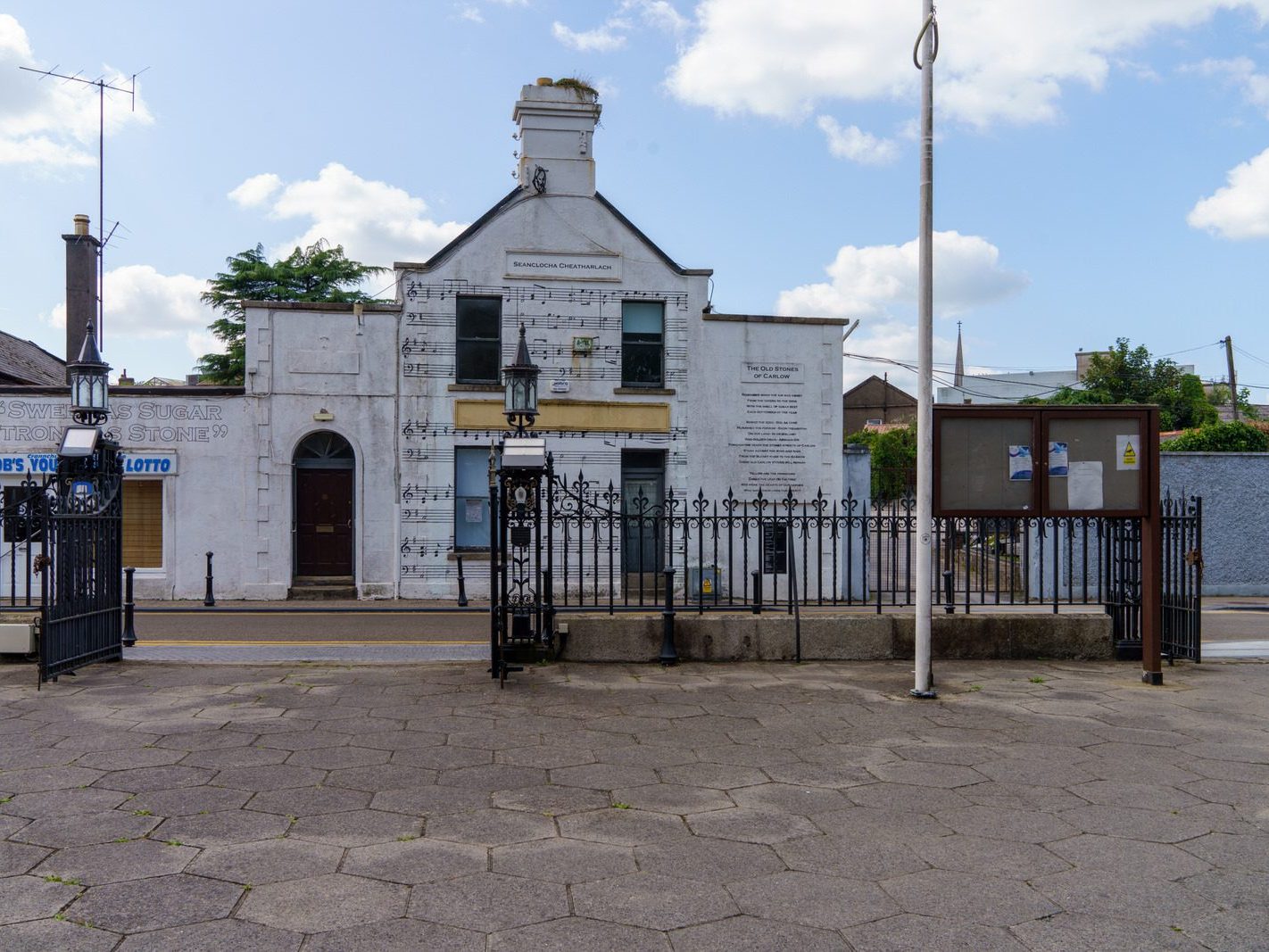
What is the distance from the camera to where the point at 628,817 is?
18.3ft

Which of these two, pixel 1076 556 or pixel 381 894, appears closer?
pixel 381 894

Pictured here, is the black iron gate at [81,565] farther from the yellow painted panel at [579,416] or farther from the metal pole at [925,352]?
the yellow painted panel at [579,416]

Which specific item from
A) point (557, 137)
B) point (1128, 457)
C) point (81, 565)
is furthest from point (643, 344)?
point (81, 565)

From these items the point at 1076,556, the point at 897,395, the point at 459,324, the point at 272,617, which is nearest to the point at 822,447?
the point at 1076,556

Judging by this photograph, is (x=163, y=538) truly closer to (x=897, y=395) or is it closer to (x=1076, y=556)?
(x=1076, y=556)

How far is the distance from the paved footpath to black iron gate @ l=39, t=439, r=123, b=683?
62 cm

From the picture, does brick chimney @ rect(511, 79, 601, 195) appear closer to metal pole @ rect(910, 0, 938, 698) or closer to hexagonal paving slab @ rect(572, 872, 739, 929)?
metal pole @ rect(910, 0, 938, 698)

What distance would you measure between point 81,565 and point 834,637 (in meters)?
7.29

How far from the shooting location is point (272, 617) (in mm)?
17812

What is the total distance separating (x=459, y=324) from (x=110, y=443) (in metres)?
11.6

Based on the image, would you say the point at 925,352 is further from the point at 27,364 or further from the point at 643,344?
the point at 27,364

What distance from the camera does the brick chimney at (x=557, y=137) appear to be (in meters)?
21.6

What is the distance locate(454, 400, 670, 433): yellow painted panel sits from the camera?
2153 cm

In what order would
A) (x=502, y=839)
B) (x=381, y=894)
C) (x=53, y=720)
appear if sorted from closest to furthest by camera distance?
(x=381, y=894) < (x=502, y=839) < (x=53, y=720)
